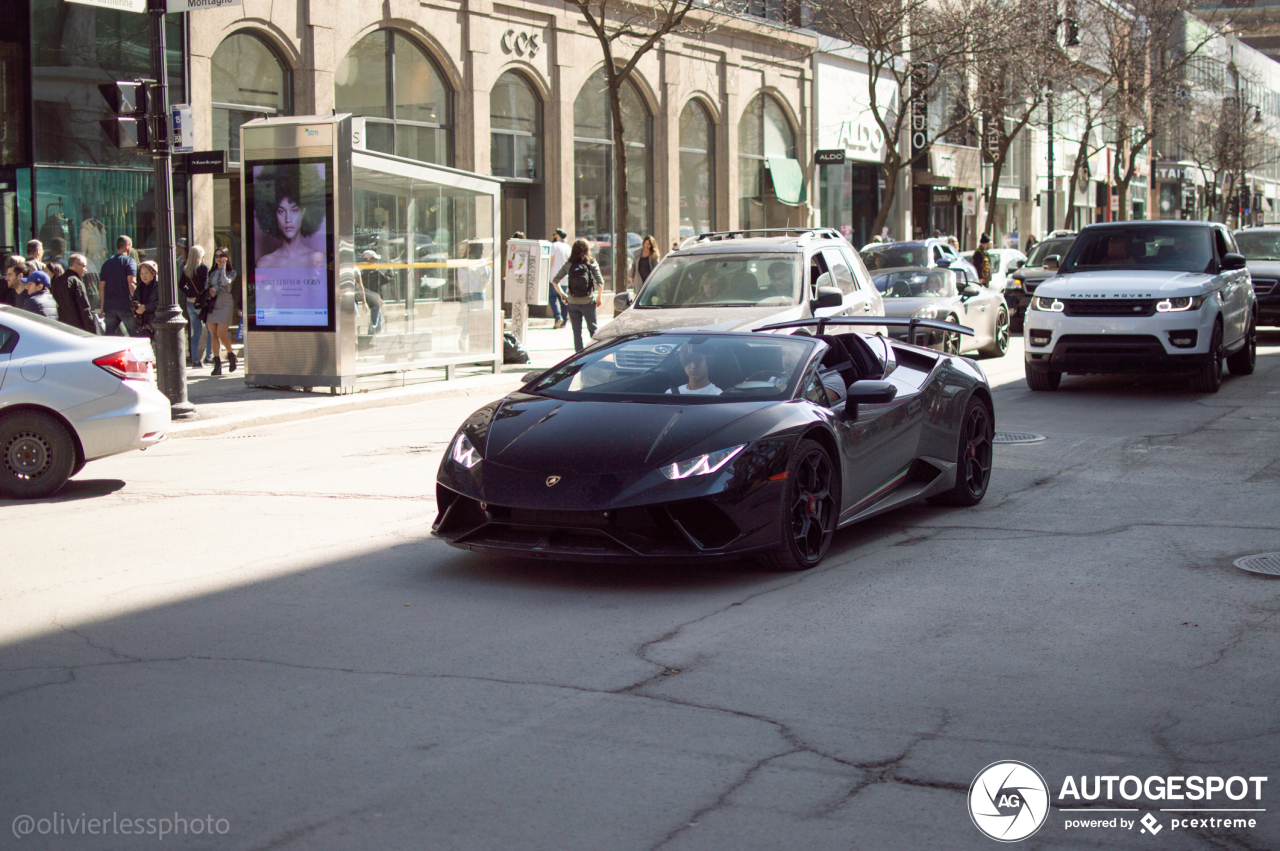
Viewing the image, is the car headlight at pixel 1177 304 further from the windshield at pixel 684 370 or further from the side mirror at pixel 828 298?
the windshield at pixel 684 370

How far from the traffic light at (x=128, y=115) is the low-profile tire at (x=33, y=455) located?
5.17m

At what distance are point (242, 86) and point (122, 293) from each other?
253 inches

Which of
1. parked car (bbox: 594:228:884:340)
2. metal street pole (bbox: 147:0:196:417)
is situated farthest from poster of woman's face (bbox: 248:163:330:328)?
parked car (bbox: 594:228:884:340)

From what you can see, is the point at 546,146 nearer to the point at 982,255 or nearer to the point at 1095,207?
the point at 982,255

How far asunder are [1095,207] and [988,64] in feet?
128

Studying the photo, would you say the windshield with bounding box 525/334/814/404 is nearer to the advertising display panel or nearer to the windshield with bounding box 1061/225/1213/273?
the advertising display panel

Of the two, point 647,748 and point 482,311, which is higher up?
point 482,311

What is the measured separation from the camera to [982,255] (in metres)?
30.9

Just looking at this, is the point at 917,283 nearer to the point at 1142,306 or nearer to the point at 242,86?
the point at 1142,306

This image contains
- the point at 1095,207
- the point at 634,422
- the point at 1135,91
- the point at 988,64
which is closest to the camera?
the point at 634,422

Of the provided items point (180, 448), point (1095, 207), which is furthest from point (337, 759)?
point (1095, 207)

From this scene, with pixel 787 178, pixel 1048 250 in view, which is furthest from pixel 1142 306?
pixel 787 178

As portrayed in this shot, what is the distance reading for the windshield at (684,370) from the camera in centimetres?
754

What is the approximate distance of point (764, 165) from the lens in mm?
38656
